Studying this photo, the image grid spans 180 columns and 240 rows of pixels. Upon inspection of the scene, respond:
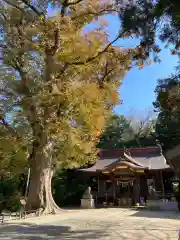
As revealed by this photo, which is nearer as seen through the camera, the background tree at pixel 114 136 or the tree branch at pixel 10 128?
the tree branch at pixel 10 128

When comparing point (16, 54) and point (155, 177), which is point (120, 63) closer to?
point (16, 54)

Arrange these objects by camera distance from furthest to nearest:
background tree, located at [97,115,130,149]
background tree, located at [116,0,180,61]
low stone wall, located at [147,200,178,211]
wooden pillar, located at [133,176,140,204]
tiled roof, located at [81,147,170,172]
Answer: background tree, located at [97,115,130,149] → tiled roof, located at [81,147,170,172] → wooden pillar, located at [133,176,140,204] → low stone wall, located at [147,200,178,211] → background tree, located at [116,0,180,61]

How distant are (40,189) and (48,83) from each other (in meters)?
4.86

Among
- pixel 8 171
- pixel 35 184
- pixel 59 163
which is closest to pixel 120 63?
pixel 59 163

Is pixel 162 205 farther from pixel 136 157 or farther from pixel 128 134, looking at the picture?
pixel 128 134

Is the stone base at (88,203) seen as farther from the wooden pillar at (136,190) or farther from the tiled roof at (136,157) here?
the wooden pillar at (136,190)

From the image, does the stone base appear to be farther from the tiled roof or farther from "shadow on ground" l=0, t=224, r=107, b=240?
"shadow on ground" l=0, t=224, r=107, b=240

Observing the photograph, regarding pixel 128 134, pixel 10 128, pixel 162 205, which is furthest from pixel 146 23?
pixel 128 134

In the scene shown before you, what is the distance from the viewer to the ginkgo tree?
1141 centimetres

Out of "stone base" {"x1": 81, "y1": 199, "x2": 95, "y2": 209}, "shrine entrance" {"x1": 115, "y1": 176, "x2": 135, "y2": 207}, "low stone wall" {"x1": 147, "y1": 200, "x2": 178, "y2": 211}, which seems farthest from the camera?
"shrine entrance" {"x1": 115, "y1": 176, "x2": 135, "y2": 207}

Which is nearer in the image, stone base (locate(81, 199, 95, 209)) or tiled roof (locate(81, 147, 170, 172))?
stone base (locate(81, 199, 95, 209))

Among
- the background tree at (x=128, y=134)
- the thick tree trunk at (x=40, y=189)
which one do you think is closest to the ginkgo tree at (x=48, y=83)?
the thick tree trunk at (x=40, y=189)

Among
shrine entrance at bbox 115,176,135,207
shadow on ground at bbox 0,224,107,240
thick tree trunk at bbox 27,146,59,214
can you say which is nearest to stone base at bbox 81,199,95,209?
shrine entrance at bbox 115,176,135,207

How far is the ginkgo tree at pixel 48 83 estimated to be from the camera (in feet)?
37.4
